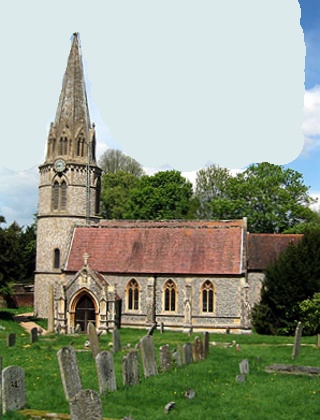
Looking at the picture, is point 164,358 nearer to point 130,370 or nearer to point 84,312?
point 130,370

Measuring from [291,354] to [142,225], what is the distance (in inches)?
674

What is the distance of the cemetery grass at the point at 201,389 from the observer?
11.3 meters

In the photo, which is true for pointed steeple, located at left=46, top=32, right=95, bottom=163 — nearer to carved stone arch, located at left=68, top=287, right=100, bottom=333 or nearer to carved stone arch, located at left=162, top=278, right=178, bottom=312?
carved stone arch, located at left=68, top=287, right=100, bottom=333

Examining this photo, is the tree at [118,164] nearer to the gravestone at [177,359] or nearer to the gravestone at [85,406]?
the gravestone at [177,359]

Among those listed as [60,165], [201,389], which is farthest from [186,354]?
[60,165]

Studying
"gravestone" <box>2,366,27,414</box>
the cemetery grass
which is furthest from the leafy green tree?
"gravestone" <box>2,366,27,414</box>

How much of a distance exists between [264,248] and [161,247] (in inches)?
263

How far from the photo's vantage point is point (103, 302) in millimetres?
31969

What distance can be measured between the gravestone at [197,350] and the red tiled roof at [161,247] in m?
13.4

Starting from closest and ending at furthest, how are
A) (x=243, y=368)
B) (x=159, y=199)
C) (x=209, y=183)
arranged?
(x=243, y=368) < (x=159, y=199) < (x=209, y=183)

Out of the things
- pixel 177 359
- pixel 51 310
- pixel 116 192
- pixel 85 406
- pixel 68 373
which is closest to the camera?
pixel 85 406

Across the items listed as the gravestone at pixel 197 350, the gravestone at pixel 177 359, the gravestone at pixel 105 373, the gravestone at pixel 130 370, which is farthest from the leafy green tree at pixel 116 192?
the gravestone at pixel 105 373

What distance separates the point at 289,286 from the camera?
96.5 feet

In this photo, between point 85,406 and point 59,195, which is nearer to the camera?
point 85,406
